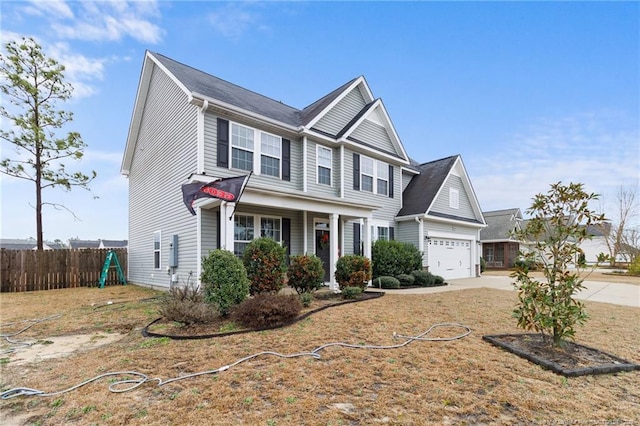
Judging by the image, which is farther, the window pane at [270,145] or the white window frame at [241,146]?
the window pane at [270,145]

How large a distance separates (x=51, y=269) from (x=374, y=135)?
1498 centimetres

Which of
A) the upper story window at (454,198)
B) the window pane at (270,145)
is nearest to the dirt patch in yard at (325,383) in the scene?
the window pane at (270,145)

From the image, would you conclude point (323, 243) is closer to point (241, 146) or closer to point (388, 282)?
point (388, 282)

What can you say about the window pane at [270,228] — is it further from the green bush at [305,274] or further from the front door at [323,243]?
the green bush at [305,274]

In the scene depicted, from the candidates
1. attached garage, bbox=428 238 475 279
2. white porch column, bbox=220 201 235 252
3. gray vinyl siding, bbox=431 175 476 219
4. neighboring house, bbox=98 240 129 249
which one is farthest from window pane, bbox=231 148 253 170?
neighboring house, bbox=98 240 129 249

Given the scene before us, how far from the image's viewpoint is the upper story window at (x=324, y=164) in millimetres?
12344

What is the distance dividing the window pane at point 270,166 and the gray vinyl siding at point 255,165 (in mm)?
164

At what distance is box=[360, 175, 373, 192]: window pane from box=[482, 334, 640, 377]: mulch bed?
30.1 ft

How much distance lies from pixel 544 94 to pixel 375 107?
7729 mm

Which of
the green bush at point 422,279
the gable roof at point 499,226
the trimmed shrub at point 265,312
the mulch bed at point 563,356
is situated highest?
the gable roof at point 499,226

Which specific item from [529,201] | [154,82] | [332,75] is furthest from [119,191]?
[529,201]

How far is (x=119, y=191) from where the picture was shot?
1664 cm

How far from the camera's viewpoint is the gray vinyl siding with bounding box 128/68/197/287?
32.1ft

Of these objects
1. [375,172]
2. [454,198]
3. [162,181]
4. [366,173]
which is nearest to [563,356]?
[366,173]
